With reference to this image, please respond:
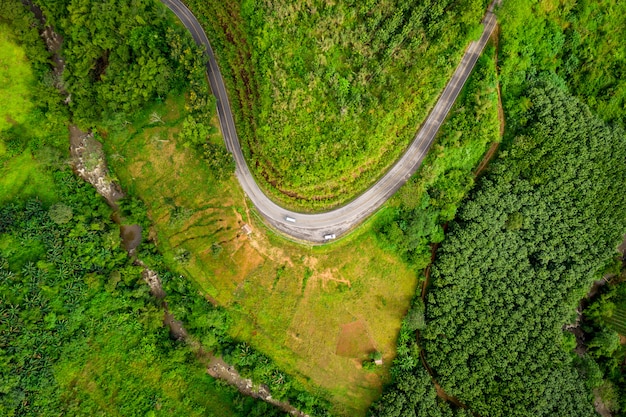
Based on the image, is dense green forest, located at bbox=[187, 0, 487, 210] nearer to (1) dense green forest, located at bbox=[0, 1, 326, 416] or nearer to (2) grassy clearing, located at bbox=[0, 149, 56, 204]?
(1) dense green forest, located at bbox=[0, 1, 326, 416]

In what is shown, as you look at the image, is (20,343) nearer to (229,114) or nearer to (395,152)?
(229,114)

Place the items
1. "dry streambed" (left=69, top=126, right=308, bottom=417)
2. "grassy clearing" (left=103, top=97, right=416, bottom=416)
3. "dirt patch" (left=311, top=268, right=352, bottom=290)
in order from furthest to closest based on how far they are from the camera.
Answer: "dry streambed" (left=69, top=126, right=308, bottom=417)
"dirt patch" (left=311, top=268, right=352, bottom=290)
"grassy clearing" (left=103, top=97, right=416, bottom=416)

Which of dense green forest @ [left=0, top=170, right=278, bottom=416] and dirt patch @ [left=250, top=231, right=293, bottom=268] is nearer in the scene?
dense green forest @ [left=0, top=170, right=278, bottom=416]

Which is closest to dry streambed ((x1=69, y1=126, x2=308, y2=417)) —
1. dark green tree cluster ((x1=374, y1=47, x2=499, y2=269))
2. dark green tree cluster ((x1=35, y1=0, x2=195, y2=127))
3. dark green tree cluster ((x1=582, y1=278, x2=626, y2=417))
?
dark green tree cluster ((x1=35, y1=0, x2=195, y2=127))

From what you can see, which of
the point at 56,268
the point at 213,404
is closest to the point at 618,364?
the point at 213,404

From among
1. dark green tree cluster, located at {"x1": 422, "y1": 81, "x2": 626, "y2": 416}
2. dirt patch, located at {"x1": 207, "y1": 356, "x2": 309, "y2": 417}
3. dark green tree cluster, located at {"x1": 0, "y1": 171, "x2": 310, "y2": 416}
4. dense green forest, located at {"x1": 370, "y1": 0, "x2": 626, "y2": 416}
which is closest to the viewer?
dark green tree cluster, located at {"x1": 0, "y1": 171, "x2": 310, "y2": 416}

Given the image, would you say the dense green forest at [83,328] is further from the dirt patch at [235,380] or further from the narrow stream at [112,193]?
the narrow stream at [112,193]

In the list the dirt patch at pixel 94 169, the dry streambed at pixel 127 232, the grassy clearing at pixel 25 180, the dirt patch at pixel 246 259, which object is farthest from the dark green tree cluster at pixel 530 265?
the grassy clearing at pixel 25 180
